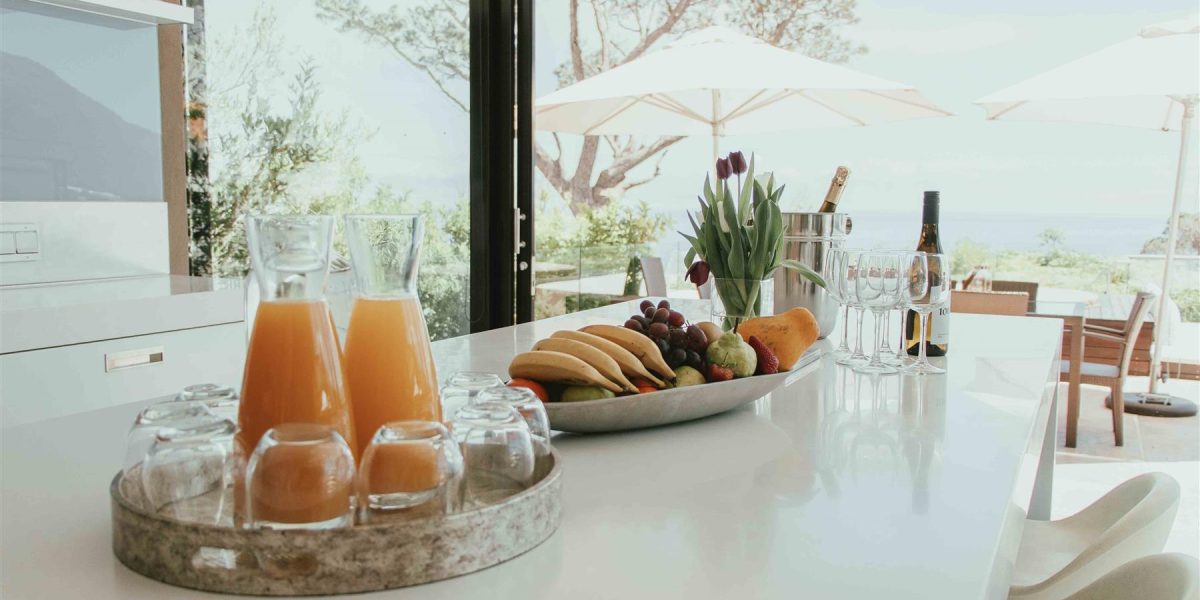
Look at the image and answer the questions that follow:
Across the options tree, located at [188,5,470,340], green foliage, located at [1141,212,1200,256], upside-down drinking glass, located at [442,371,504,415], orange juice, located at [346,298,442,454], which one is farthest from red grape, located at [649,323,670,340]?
green foliage, located at [1141,212,1200,256]

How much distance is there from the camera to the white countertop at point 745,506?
620 mm

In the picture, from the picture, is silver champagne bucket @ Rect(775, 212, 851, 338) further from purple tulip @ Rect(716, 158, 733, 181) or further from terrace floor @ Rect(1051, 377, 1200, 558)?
terrace floor @ Rect(1051, 377, 1200, 558)

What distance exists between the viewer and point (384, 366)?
2.33 feet

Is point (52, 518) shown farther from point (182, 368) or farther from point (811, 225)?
point (182, 368)

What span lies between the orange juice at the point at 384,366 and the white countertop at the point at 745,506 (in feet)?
0.49

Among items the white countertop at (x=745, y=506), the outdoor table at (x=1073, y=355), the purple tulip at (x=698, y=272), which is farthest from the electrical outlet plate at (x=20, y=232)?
the outdoor table at (x=1073, y=355)

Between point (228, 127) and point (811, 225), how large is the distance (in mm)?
2076

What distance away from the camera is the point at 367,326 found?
28.2 inches

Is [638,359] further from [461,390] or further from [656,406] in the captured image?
[461,390]

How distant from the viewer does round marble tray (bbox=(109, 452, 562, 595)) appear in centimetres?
58

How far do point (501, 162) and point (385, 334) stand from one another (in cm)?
377

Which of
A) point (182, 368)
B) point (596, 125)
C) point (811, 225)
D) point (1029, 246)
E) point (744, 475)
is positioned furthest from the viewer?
point (1029, 246)

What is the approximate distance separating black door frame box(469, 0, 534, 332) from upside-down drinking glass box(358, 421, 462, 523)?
3781 millimetres

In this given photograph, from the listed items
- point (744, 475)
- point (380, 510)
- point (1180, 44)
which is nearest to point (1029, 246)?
point (1180, 44)
